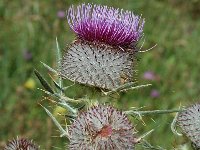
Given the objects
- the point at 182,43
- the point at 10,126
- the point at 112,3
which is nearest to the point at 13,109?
the point at 10,126

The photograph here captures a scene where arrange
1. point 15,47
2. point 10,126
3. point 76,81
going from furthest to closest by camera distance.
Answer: point 15,47 → point 10,126 → point 76,81

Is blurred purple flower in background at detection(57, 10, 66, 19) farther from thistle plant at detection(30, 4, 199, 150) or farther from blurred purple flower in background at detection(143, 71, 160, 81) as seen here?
thistle plant at detection(30, 4, 199, 150)

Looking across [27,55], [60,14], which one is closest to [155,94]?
[27,55]

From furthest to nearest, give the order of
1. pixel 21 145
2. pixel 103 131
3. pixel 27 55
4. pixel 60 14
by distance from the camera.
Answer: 1. pixel 60 14
2. pixel 27 55
3. pixel 21 145
4. pixel 103 131

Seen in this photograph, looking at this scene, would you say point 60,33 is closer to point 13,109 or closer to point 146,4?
point 13,109

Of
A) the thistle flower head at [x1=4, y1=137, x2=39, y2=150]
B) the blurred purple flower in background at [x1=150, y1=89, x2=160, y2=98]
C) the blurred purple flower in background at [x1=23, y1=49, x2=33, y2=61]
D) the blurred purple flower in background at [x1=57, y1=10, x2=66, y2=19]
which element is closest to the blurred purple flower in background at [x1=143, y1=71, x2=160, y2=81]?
the blurred purple flower in background at [x1=150, y1=89, x2=160, y2=98]

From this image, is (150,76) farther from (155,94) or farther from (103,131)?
(103,131)

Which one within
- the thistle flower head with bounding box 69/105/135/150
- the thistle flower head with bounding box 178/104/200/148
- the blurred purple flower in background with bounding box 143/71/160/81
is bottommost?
the blurred purple flower in background with bounding box 143/71/160/81
